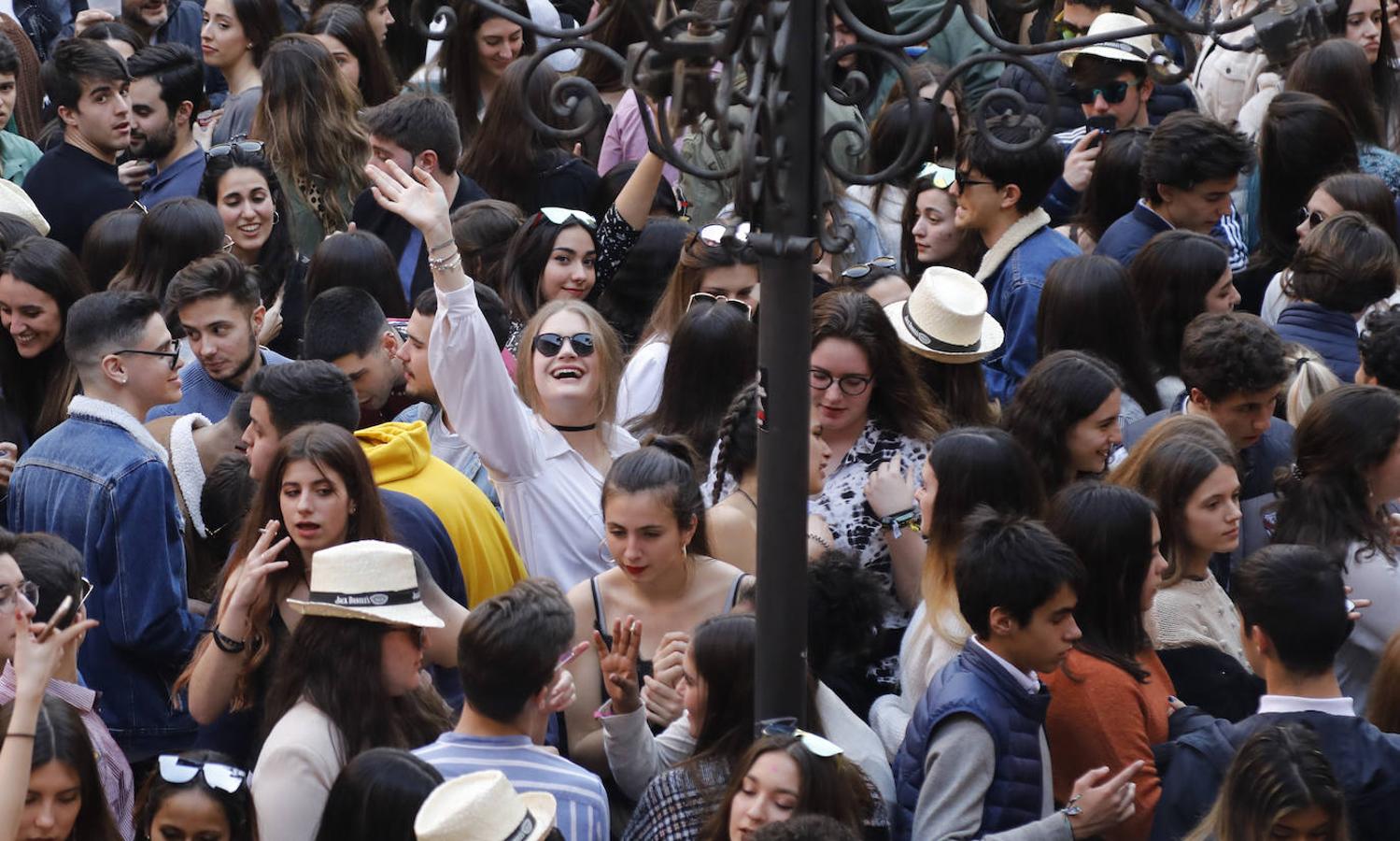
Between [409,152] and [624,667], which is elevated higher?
[409,152]

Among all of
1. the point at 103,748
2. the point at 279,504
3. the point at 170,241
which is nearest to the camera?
the point at 103,748

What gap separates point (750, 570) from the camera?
213 inches

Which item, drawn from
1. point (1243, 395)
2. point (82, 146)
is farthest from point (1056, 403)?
point (82, 146)

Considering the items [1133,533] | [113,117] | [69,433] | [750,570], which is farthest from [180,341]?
[1133,533]

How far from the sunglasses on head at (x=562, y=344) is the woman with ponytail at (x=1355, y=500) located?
210 cm

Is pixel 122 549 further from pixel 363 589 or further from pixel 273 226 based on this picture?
pixel 273 226

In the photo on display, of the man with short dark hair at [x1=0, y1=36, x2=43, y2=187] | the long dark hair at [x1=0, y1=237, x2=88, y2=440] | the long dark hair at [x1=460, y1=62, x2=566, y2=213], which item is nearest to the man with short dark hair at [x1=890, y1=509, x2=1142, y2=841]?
the long dark hair at [x1=0, y1=237, x2=88, y2=440]

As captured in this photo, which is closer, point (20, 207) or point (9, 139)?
point (20, 207)

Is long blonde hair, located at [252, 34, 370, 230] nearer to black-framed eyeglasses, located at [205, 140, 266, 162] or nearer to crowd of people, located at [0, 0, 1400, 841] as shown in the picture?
crowd of people, located at [0, 0, 1400, 841]

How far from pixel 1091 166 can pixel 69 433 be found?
4544mm

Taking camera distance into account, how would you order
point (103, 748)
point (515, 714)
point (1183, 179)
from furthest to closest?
point (1183, 179) → point (103, 748) → point (515, 714)

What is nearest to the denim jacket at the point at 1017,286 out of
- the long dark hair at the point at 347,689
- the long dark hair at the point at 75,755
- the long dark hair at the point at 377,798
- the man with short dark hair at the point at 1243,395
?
the man with short dark hair at the point at 1243,395

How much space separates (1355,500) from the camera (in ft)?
17.5

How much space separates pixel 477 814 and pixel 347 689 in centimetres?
87
